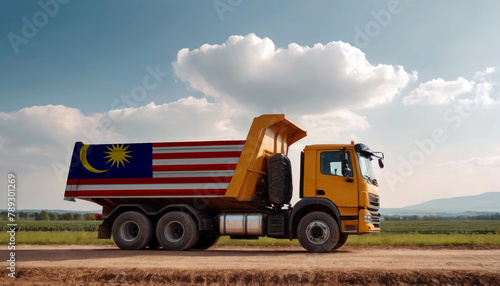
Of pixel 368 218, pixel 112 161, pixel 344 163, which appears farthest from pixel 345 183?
pixel 112 161

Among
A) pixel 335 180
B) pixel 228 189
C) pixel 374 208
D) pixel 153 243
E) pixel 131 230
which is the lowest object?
pixel 153 243

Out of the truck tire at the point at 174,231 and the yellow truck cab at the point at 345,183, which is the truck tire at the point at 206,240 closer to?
the truck tire at the point at 174,231

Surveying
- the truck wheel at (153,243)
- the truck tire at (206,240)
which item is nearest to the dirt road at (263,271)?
the truck wheel at (153,243)

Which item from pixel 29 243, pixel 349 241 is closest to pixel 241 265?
pixel 349 241

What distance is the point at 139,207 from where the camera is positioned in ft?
47.4

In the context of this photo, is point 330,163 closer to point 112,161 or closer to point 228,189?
point 228,189

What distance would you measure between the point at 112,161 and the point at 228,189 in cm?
404

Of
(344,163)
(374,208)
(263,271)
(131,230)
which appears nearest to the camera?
(263,271)

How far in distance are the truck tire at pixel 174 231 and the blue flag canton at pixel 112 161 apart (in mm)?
1515

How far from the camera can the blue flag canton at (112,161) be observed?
1441cm

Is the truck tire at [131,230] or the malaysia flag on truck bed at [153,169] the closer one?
the malaysia flag on truck bed at [153,169]

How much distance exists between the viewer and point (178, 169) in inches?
555

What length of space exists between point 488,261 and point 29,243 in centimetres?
1800

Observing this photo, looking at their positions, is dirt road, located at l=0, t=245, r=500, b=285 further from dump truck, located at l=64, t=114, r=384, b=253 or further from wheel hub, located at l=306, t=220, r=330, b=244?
dump truck, located at l=64, t=114, r=384, b=253
